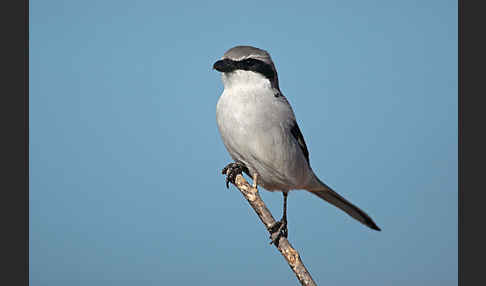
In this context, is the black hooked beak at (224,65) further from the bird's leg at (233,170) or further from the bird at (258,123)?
the bird's leg at (233,170)

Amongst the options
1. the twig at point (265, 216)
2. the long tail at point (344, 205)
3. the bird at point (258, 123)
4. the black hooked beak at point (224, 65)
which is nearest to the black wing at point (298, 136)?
the bird at point (258, 123)

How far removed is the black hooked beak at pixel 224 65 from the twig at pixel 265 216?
2.10ft

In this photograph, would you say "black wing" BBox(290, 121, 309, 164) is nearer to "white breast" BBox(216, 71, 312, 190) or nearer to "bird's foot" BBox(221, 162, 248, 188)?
"white breast" BBox(216, 71, 312, 190)

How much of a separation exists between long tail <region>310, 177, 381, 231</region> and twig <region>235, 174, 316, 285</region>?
538 millimetres

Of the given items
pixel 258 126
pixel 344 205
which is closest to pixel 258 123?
pixel 258 126

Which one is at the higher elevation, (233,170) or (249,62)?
(249,62)

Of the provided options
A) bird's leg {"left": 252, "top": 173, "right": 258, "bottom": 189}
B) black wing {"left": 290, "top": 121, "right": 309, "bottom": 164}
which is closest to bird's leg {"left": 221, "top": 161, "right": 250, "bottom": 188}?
bird's leg {"left": 252, "top": 173, "right": 258, "bottom": 189}

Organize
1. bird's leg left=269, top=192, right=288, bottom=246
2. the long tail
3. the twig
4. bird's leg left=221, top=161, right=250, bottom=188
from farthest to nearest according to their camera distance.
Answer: the long tail → bird's leg left=221, top=161, right=250, bottom=188 → bird's leg left=269, top=192, right=288, bottom=246 → the twig

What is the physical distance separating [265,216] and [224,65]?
2.85 ft

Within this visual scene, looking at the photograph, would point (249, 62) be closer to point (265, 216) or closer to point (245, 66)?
point (245, 66)

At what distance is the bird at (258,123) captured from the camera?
3107 millimetres

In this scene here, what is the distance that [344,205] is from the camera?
12.1 ft

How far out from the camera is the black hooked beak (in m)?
3.08

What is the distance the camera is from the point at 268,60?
3.23 m
